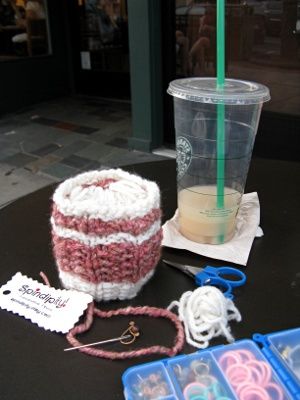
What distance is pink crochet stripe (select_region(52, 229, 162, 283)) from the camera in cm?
62

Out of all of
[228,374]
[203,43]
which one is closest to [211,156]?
[228,374]

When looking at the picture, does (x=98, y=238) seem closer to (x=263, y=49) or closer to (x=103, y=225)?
(x=103, y=225)

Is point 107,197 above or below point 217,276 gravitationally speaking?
above

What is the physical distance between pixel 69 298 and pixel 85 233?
116mm

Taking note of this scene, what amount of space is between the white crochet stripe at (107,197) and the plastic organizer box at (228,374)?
202mm

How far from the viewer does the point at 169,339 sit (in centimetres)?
60

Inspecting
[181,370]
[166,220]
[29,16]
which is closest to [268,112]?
[166,220]

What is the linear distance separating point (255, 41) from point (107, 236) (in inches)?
89.8

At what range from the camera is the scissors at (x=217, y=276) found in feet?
2.28

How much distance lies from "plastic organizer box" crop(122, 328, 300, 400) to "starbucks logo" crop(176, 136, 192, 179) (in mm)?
349

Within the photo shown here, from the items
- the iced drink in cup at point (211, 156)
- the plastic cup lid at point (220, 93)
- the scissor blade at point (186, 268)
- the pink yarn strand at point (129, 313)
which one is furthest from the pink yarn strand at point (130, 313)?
the plastic cup lid at point (220, 93)

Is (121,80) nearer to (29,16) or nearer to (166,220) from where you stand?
(29,16)

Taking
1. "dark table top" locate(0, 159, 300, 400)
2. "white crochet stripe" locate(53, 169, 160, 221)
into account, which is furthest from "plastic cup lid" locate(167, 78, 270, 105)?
"dark table top" locate(0, 159, 300, 400)

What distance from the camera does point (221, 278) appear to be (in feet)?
2.34
